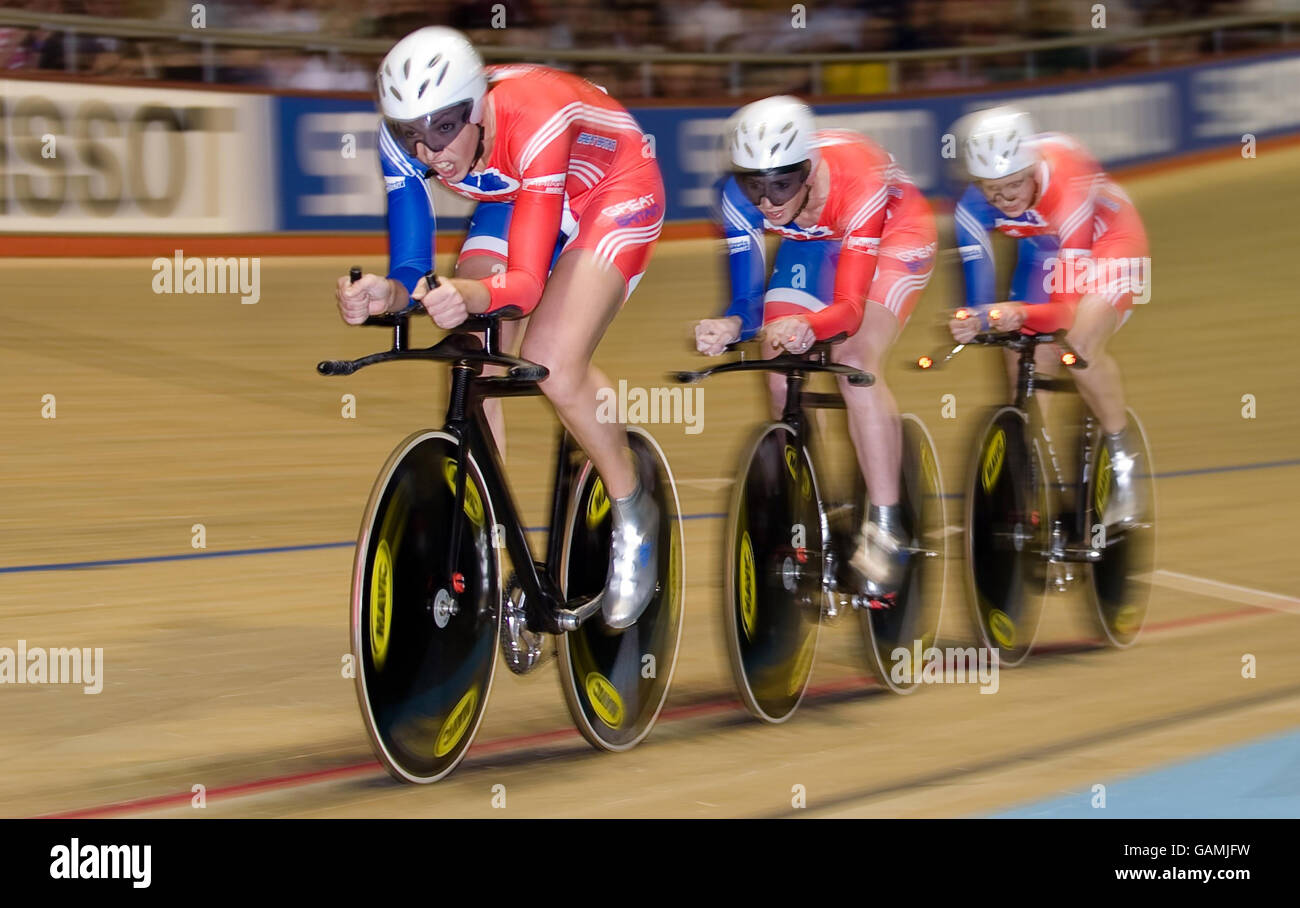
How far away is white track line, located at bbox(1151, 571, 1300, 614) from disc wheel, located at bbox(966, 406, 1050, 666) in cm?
88

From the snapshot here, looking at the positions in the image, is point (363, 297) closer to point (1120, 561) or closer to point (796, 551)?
Result: point (796, 551)

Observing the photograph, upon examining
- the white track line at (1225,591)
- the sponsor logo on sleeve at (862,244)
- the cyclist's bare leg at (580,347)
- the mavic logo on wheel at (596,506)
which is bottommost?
the white track line at (1225,591)

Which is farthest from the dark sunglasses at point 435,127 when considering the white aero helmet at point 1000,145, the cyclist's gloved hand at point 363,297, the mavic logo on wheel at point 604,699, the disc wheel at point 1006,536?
the disc wheel at point 1006,536

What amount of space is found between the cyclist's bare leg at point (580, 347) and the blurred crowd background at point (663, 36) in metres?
6.50

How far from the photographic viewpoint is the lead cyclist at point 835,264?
367cm

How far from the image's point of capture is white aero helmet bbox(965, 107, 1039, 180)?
14.0 feet

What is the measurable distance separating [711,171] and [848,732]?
26.1 feet

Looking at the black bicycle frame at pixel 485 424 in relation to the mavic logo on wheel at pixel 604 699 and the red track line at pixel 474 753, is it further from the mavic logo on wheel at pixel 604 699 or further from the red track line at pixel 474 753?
the red track line at pixel 474 753

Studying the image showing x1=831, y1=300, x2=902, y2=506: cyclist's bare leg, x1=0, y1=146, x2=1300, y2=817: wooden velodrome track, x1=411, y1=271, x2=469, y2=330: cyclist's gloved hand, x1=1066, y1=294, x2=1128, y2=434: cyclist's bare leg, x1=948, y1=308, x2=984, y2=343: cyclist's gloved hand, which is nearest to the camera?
x1=411, y1=271, x2=469, y2=330: cyclist's gloved hand

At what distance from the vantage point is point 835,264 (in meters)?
4.13

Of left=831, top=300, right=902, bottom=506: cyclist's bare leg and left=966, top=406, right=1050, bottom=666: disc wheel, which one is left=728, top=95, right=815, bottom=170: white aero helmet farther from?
left=966, top=406, right=1050, bottom=666: disc wheel

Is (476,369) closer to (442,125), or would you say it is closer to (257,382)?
(442,125)

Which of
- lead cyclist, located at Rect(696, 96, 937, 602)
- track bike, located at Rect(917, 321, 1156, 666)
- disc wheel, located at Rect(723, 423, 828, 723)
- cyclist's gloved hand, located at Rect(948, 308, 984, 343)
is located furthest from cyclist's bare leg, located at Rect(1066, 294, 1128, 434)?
disc wheel, located at Rect(723, 423, 828, 723)

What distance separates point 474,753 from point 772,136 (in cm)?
142
